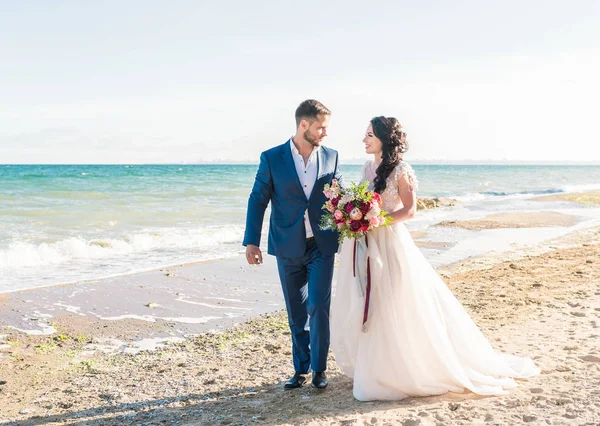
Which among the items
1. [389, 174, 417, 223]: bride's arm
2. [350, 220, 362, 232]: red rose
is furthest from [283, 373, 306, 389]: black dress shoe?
[389, 174, 417, 223]: bride's arm

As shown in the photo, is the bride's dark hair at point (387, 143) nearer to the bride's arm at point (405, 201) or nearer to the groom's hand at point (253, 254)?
the bride's arm at point (405, 201)

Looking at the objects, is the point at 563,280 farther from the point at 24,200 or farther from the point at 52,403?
the point at 24,200

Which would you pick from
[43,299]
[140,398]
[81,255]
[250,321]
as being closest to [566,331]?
[250,321]

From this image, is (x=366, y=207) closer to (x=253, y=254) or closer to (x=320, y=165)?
(x=320, y=165)

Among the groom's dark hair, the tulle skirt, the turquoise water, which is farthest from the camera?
the turquoise water

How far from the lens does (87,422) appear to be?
14.2ft

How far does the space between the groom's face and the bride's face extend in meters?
0.33

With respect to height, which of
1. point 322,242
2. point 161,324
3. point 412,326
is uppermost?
point 322,242

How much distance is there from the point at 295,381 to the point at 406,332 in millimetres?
1081

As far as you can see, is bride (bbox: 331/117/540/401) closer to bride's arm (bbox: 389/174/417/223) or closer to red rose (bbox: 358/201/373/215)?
bride's arm (bbox: 389/174/417/223)

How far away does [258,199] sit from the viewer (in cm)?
473

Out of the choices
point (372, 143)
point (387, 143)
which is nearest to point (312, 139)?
point (372, 143)

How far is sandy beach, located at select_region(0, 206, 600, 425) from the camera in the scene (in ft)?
13.7

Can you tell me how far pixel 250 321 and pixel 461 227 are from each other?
36.6 ft
